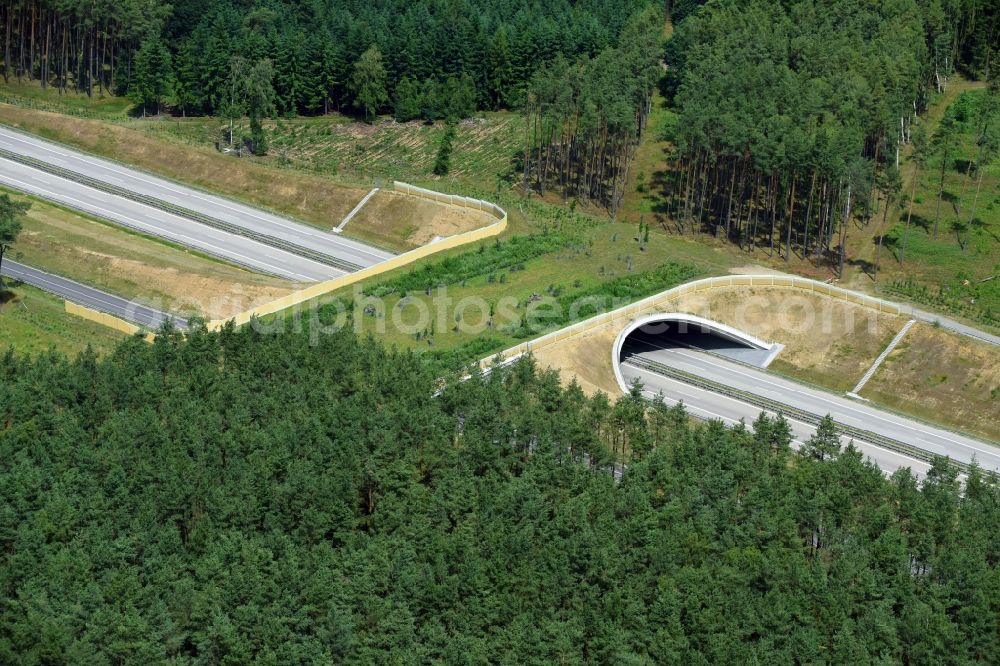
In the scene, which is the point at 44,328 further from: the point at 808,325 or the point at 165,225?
the point at 808,325

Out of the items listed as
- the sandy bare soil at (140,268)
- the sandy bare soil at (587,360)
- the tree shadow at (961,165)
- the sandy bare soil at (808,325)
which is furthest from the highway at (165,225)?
the tree shadow at (961,165)

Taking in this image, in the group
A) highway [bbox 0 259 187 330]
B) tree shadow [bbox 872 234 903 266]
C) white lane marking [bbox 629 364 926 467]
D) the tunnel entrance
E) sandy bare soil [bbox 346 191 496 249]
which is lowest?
white lane marking [bbox 629 364 926 467]

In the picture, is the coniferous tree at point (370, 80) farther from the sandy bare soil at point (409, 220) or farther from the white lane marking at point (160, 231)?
the white lane marking at point (160, 231)

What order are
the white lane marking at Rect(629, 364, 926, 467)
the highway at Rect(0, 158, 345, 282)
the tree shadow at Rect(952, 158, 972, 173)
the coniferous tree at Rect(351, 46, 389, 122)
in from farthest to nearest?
the coniferous tree at Rect(351, 46, 389, 122) → the tree shadow at Rect(952, 158, 972, 173) → the highway at Rect(0, 158, 345, 282) → the white lane marking at Rect(629, 364, 926, 467)

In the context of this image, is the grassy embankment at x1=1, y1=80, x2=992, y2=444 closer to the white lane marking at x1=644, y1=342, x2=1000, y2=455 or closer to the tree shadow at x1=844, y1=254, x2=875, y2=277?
the white lane marking at x1=644, y1=342, x2=1000, y2=455

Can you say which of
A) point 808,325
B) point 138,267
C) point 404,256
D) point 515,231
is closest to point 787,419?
point 808,325

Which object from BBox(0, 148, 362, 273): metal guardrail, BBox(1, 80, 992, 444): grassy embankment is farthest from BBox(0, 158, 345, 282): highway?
BBox(1, 80, 992, 444): grassy embankment
